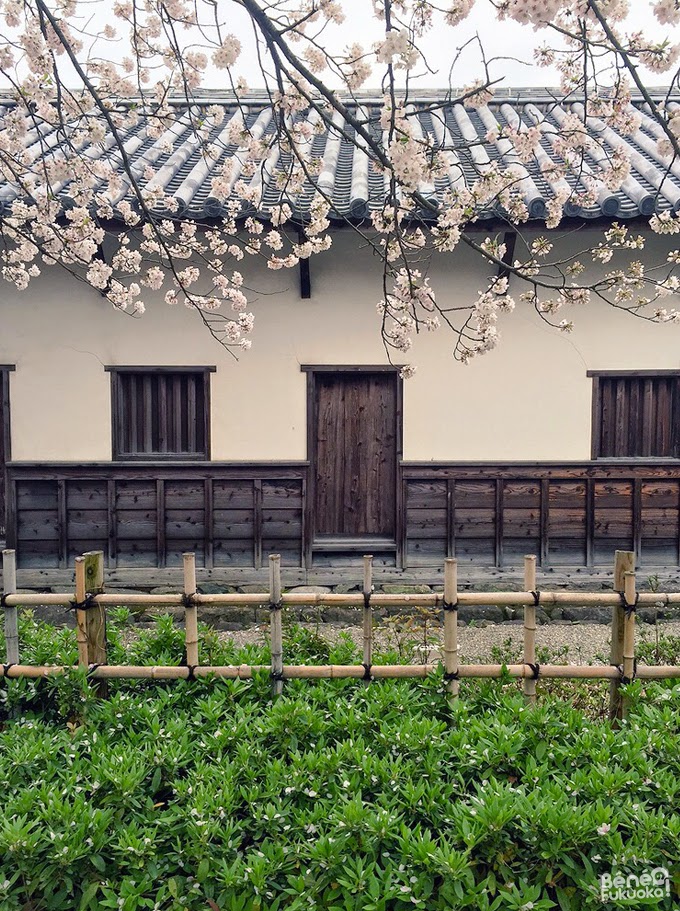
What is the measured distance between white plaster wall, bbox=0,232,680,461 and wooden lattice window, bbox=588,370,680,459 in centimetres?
22

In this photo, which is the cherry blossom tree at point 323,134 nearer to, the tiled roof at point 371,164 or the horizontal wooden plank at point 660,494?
the tiled roof at point 371,164

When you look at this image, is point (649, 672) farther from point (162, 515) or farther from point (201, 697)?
point (162, 515)

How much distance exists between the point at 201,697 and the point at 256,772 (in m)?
0.76

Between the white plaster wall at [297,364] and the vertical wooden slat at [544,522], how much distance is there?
39cm

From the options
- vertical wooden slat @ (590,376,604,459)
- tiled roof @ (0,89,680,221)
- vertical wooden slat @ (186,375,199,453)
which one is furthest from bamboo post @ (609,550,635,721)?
vertical wooden slat @ (186,375,199,453)

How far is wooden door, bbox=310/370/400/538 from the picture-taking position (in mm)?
6883

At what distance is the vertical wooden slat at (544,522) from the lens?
6715 millimetres

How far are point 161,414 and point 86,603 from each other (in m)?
3.70

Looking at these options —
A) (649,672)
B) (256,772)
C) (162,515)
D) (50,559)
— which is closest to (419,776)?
(256,772)

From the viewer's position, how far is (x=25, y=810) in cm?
250

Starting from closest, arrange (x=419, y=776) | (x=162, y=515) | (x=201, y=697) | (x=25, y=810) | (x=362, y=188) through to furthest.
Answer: (x=25, y=810), (x=419, y=776), (x=201, y=697), (x=362, y=188), (x=162, y=515)

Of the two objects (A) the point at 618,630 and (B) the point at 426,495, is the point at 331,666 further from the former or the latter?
(B) the point at 426,495

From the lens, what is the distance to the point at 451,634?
3461 mm

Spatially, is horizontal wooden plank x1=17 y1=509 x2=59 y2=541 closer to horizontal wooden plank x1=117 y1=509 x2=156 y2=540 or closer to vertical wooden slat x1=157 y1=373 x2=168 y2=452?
horizontal wooden plank x1=117 y1=509 x2=156 y2=540
